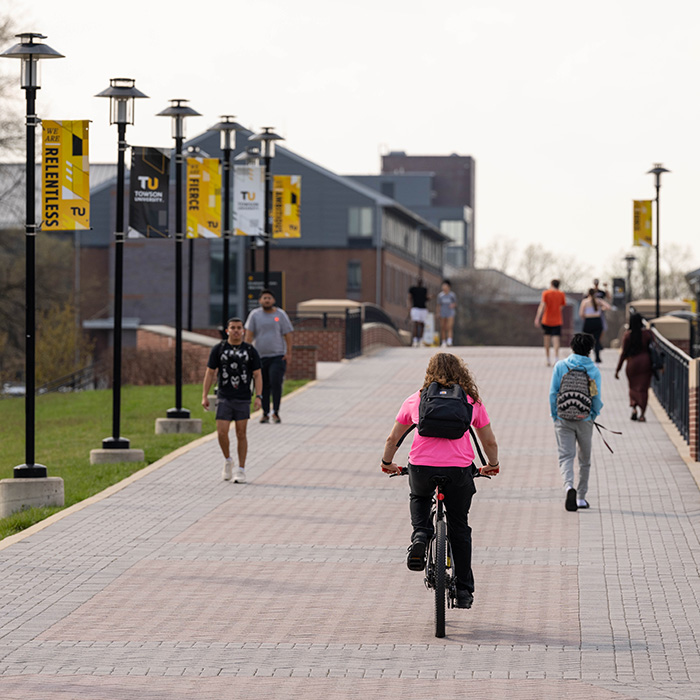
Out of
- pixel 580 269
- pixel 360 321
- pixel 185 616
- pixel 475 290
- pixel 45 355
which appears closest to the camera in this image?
pixel 185 616

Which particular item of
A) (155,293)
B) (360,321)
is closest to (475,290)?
(155,293)

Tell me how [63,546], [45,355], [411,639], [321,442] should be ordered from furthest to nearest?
[45,355] → [321,442] → [63,546] → [411,639]

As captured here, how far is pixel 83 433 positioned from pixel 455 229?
113 meters

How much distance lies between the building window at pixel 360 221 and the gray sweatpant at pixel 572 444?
219 feet

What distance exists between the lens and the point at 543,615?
895 cm

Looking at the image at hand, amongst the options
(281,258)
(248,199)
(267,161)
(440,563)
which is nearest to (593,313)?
(267,161)

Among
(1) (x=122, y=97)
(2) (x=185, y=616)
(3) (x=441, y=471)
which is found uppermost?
(1) (x=122, y=97)

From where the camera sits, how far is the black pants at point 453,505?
8.67m

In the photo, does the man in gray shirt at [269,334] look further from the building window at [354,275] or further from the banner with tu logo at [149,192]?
the building window at [354,275]

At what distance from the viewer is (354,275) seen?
7981 cm

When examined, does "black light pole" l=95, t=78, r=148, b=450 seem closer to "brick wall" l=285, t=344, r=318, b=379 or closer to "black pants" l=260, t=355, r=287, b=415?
"black pants" l=260, t=355, r=287, b=415

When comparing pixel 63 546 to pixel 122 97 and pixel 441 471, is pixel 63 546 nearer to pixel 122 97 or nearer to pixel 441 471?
pixel 441 471

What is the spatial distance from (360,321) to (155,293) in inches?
1591

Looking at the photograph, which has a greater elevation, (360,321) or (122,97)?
(122,97)
